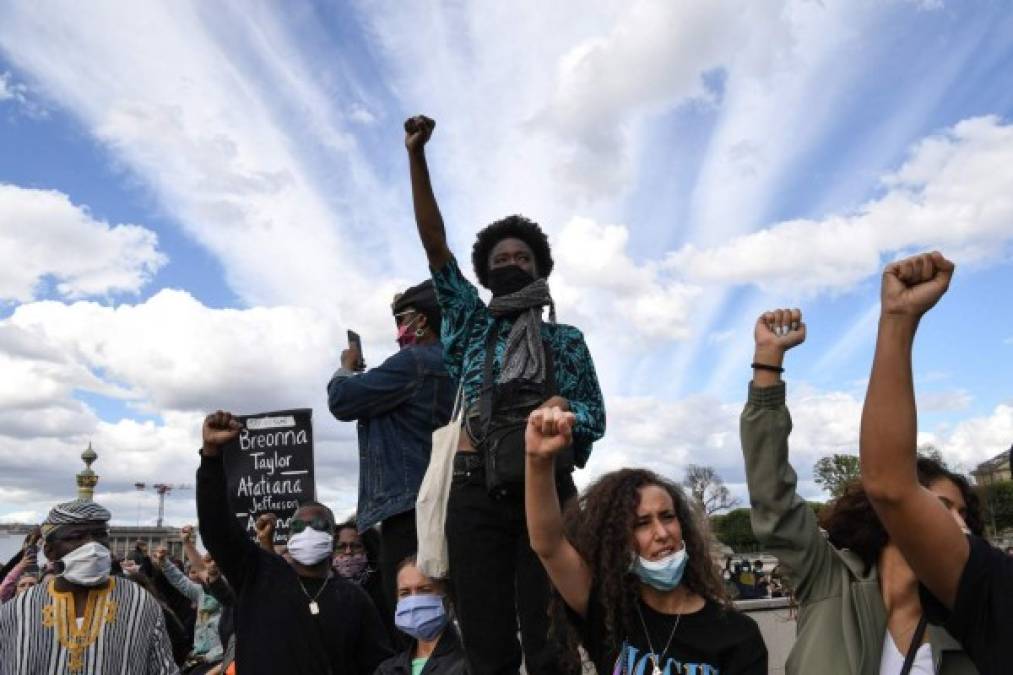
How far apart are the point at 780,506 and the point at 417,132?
2138 millimetres

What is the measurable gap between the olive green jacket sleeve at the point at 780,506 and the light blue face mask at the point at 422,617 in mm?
1905

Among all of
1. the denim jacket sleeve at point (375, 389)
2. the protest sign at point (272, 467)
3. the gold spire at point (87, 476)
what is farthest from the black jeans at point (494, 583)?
the gold spire at point (87, 476)

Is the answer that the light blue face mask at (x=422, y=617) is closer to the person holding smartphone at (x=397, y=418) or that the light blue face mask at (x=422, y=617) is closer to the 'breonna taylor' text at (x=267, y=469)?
the person holding smartphone at (x=397, y=418)

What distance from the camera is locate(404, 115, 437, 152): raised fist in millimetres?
3670

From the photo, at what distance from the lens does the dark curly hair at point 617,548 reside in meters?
2.88

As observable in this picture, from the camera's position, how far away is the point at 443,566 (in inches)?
141

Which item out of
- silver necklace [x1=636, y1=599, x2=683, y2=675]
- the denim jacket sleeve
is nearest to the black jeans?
silver necklace [x1=636, y1=599, x2=683, y2=675]

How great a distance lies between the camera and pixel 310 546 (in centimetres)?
456

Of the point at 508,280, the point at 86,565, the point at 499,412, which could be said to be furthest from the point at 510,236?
the point at 86,565

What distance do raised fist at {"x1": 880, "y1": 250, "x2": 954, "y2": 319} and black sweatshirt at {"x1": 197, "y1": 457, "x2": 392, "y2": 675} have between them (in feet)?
9.89

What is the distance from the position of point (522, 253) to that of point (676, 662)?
193cm

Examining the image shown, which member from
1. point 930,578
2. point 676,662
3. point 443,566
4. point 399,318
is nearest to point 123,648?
point 443,566

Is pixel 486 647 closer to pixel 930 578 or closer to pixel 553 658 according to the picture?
pixel 553 658

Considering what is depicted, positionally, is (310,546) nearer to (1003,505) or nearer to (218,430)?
(218,430)
